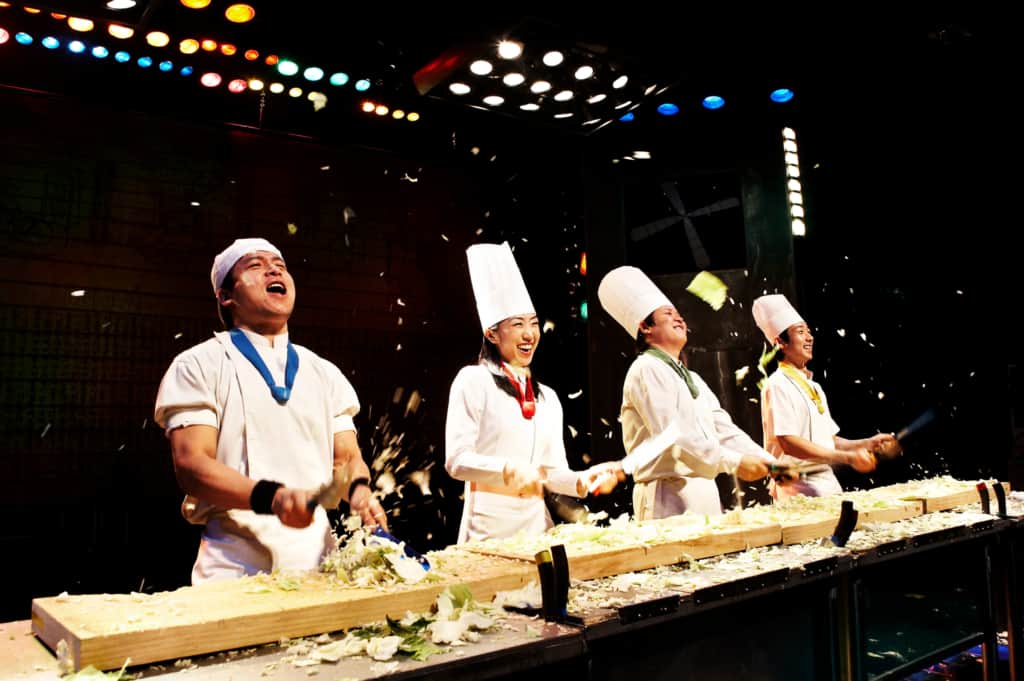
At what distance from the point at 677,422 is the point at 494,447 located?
792mm

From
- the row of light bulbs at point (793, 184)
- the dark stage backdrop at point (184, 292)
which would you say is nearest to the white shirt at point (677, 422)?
the dark stage backdrop at point (184, 292)

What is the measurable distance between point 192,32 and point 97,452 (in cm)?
226

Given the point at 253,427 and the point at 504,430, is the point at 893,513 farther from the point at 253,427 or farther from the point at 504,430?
the point at 253,427

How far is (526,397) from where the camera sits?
3041mm

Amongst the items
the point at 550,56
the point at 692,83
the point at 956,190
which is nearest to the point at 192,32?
the point at 550,56

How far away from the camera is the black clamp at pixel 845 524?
229 centimetres

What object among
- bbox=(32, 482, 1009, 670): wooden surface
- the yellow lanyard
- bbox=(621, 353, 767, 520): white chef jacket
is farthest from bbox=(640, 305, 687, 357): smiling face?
bbox=(32, 482, 1009, 670): wooden surface

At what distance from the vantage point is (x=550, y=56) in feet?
10.5

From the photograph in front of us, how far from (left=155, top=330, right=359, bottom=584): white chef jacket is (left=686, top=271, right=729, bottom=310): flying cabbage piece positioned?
3.70 metres

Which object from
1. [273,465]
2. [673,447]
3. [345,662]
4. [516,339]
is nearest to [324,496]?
[345,662]

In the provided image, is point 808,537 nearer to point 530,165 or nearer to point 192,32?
point 192,32

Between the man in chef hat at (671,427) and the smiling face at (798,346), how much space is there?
96 cm

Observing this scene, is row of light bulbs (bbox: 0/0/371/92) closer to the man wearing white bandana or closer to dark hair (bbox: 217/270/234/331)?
dark hair (bbox: 217/270/234/331)

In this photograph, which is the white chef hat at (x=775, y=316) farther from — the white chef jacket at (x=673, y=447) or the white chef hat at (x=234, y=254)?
the white chef hat at (x=234, y=254)
